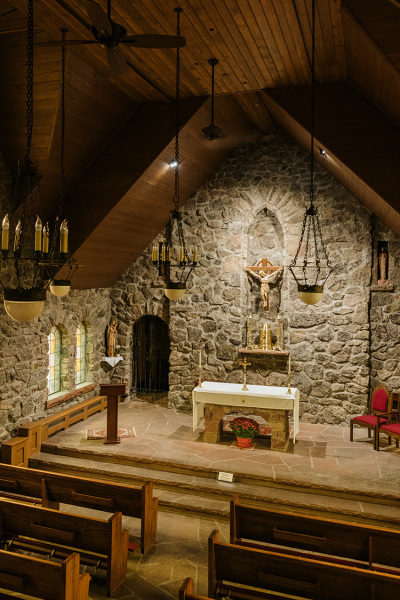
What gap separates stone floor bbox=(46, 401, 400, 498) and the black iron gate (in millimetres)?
2139

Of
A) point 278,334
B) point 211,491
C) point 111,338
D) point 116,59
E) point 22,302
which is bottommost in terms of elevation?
point 211,491

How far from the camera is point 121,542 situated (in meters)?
4.58

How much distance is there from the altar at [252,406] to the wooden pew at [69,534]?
3.54 meters

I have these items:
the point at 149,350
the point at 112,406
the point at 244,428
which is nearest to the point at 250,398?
the point at 244,428

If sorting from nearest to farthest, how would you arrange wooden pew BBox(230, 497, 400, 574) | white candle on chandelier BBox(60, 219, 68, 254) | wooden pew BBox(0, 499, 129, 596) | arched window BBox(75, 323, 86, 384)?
wooden pew BBox(230, 497, 400, 574), wooden pew BBox(0, 499, 129, 596), white candle on chandelier BBox(60, 219, 68, 254), arched window BBox(75, 323, 86, 384)

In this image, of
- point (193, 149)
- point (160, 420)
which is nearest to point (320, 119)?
point (193, 149)

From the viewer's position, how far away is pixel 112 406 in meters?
8.04

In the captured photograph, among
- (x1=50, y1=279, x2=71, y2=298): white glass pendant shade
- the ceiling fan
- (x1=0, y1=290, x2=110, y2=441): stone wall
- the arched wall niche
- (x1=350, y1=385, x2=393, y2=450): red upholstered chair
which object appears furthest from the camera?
the arched wall niche

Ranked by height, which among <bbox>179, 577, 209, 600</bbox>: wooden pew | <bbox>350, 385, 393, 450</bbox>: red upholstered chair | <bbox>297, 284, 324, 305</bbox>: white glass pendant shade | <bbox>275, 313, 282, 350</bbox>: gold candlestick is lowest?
<bbox>179, 577, 209, 600</bbox>: wooden pew

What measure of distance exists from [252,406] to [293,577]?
169 inches

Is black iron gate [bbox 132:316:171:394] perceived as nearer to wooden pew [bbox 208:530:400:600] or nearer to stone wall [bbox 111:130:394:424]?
stone wall [bbox 111:130:394:424]

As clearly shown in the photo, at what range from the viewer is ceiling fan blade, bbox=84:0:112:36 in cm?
321

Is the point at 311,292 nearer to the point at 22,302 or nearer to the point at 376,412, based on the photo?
the point at 22,302

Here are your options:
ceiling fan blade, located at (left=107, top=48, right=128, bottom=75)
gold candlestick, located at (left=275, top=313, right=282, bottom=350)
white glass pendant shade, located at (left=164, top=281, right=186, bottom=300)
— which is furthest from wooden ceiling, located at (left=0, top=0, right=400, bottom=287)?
gold candlestick, located at (left=275, top=313, right=282, bottom=350)
